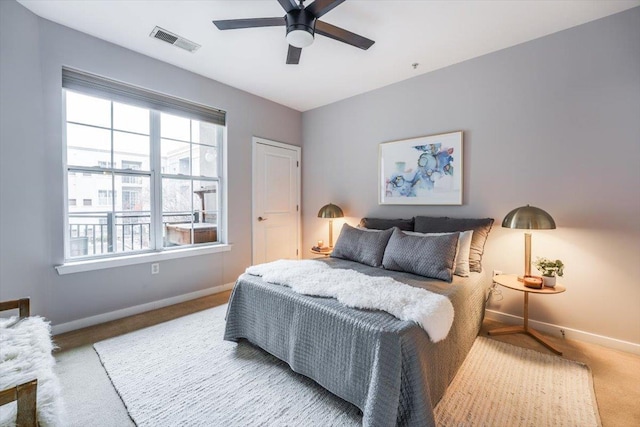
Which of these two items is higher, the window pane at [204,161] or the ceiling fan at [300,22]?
the ceiling fan at [300,22]

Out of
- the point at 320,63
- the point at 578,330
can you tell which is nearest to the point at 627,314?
the point at 578,330

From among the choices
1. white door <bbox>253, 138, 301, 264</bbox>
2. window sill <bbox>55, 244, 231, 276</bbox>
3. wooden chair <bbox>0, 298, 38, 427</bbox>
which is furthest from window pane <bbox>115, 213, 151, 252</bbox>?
wooden chair <bbox>0, 298, 38, 427</bbox>

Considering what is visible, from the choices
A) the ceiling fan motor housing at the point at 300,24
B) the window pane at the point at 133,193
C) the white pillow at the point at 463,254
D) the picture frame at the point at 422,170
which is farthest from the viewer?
the picture frame at the point at 422,170

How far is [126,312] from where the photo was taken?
8.96 feet

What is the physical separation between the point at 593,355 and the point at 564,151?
1672mm

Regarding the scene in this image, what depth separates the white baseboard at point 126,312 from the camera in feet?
7.89

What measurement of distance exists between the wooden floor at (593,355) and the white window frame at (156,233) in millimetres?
565

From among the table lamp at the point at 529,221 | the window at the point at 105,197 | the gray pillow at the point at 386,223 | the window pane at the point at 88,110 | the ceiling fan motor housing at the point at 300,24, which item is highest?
the ceiling fan motor housing at the point at 300,24

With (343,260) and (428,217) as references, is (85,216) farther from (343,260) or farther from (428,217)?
(428,217)

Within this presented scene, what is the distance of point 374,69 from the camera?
120 inches

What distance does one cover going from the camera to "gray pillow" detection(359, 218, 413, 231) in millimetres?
3047

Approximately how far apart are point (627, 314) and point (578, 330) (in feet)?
1.16

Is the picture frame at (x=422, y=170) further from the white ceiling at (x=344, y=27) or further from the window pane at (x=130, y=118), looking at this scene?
the window pane at (x=130, y=118)

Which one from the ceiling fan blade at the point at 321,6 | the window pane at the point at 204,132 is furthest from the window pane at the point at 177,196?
the ceiling fan blade at the point at 321,6
